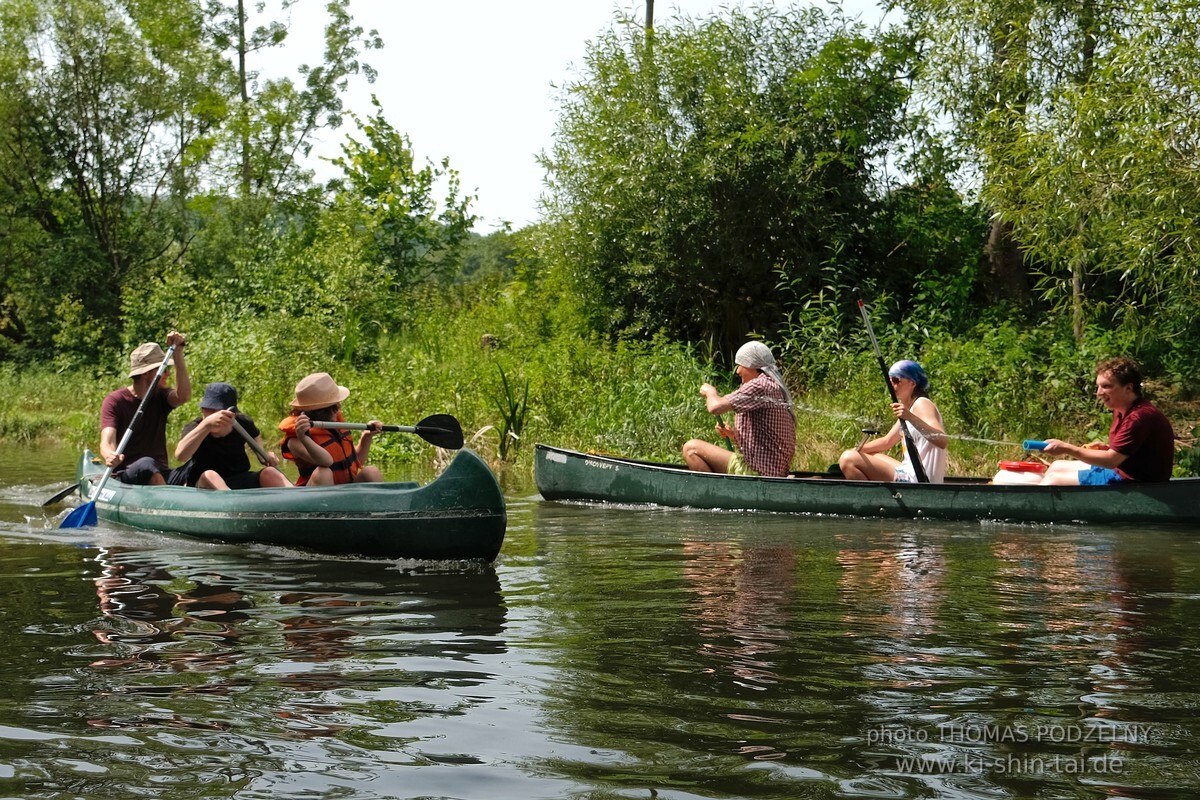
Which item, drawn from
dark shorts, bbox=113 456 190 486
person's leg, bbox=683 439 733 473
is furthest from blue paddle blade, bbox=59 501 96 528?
person's leg, bbox=683 439 733 473

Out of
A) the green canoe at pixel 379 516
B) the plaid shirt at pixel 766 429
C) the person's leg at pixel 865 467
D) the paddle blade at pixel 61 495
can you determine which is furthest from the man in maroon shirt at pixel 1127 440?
the paddle blade at pixel 61 495

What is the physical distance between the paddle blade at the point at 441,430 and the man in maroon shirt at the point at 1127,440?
3.68 meters

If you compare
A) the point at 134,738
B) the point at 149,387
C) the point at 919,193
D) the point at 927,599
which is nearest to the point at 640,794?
the point at 134,738

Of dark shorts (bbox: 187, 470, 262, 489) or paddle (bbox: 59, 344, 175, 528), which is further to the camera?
paddle (bbox: 59, 344, 175, 528)

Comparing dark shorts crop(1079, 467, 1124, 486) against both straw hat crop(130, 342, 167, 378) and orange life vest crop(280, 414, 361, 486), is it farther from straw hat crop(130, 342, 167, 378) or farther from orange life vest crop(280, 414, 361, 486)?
straw hat crop(130, 342, 167, 378)

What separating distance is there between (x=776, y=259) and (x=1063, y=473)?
8603 mm

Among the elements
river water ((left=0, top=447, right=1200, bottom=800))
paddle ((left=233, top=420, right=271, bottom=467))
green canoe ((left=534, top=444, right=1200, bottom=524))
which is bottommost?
river water ((left=0, top=447, right=1200, bottom=800))

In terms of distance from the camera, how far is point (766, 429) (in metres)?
10.1

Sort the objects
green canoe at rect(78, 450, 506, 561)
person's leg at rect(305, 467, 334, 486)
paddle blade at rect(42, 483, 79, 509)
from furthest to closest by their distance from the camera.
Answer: paddle blade at rect(42, 483, 79, 509) < person's leg at rect(305, 467, 334, 486) < green canoe at rect(78, 450, 506, 561)

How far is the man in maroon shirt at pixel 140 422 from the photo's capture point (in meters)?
9.03

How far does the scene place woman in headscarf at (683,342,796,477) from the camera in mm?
9781

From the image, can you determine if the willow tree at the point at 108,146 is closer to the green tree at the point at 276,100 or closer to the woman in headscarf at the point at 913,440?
the green tree at the point at 276,100

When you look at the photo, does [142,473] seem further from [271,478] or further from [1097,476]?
[1097,476]

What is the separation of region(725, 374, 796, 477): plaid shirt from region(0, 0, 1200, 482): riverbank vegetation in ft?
6.25
